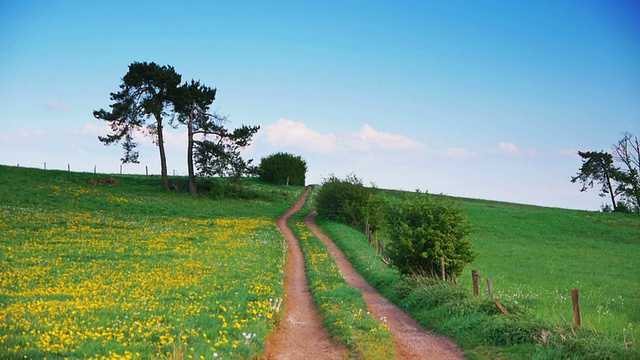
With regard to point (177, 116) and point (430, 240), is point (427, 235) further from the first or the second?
point (177, 116)

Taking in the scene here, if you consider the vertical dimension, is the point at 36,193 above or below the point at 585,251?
above

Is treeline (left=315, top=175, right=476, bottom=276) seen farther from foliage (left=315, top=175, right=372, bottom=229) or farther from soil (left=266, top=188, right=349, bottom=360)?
foliage (left=315, top=175, right=372, bottom=229)

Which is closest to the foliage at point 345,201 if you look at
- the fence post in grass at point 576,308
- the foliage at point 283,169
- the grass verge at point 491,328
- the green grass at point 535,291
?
the green grass at point 535,291

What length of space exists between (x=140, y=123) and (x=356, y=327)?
52190 millimetres

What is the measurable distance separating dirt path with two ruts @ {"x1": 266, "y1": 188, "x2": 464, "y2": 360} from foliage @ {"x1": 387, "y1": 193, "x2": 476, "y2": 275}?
200cm

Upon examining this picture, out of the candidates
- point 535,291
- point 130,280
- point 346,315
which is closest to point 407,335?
point 346,315

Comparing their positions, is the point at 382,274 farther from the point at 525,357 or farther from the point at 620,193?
the point at 620,193

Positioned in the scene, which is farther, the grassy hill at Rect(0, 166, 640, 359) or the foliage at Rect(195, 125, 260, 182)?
the foliage at Rect(195, 125, 260, 182)

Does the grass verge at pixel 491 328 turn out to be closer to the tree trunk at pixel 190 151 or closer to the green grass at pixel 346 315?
the green grass at pixel 346 315

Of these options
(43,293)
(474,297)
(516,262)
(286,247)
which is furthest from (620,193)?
(43,293)

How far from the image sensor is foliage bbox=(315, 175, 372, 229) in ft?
168

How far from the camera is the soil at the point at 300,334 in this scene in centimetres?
1249

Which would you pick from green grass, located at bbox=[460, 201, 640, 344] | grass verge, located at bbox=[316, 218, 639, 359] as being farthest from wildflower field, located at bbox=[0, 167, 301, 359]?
green grass, located at bbox=[460, 201, 640, 344]

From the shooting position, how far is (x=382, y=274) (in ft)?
77.6
